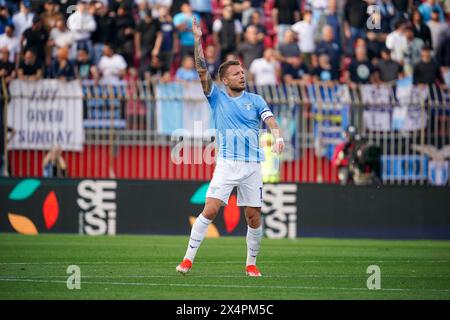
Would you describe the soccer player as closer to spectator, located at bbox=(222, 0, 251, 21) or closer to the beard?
the beard

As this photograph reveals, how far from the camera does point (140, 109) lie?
78.8 ft

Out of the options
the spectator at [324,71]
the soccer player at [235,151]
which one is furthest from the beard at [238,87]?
the spectator at [324,71]

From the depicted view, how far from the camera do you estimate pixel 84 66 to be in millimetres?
26484

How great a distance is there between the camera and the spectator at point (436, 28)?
28.1 meters

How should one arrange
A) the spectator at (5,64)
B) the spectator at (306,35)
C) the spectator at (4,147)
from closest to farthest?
the spectator at (4,147)
the spectator at (5,64)
the spectator at (306,35)

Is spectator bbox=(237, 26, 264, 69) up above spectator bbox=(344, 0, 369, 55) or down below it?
below

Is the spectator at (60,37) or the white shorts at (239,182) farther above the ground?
the spectator at (60,37)

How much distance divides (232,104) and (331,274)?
2513mm

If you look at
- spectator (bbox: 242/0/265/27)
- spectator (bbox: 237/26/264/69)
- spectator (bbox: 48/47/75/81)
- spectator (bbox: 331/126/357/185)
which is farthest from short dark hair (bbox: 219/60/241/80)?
spectator (bbox: 242/0/265/27)

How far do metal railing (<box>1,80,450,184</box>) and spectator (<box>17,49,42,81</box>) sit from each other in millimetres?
1152

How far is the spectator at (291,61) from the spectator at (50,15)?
535 centimetres

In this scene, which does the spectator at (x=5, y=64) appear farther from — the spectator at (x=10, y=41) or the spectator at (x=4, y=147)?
the spectator at (x=4, y=147)

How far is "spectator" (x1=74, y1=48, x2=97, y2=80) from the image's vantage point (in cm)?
2628
